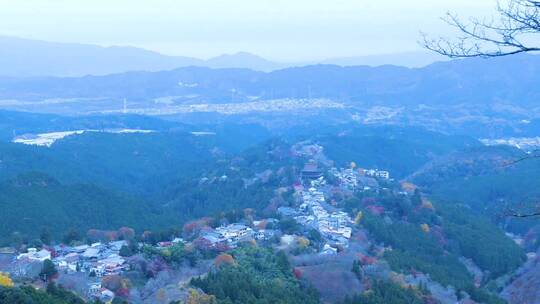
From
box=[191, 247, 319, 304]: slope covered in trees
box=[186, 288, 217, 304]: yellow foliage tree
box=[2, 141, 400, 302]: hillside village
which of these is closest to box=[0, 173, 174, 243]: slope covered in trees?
box=[2, 141, 400, 302]: hillside village

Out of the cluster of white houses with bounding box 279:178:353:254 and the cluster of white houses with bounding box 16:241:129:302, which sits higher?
the cluster of white houses with bounding box 16:241:129:302

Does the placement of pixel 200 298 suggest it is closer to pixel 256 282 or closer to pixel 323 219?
pixel 256 282

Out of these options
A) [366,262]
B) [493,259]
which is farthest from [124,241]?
[493,259]

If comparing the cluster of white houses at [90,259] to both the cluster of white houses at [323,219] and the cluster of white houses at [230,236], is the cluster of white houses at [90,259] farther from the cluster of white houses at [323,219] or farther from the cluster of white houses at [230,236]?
the cluster of white houses at [323,219]

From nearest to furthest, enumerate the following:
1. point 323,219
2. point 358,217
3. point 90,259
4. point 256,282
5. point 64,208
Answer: point 256,282 < point 90,259 < point 323,219 < point 358,217 < point 64,208

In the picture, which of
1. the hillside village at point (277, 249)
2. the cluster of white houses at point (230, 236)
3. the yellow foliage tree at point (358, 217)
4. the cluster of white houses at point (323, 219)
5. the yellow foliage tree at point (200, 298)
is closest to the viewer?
the yellow foliage tree at point (200, 298)

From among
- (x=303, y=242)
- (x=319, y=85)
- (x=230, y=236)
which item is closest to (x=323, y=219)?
(x=303, y=242)

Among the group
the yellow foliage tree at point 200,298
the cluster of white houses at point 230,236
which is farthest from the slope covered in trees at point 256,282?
the cluster of white houses at point 230,236

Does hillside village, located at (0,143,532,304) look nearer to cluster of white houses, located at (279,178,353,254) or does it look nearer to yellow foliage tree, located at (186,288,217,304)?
cluster of white houses, located at (279,178,353,254)

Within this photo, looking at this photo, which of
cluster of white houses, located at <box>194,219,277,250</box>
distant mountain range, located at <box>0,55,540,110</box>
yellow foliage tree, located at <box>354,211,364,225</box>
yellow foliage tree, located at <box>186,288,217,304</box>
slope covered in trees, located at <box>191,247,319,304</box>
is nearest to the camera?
yellow foliage tree, located at <box>186,288,217,304</box>

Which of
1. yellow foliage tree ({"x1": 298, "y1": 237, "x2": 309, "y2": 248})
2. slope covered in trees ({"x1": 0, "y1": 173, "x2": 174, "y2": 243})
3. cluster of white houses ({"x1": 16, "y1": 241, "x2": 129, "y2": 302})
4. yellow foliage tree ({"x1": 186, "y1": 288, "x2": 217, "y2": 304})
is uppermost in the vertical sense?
yellow foliage tree ({"x1": 186, "y1": 288, "x2": 217, "y2": 304})

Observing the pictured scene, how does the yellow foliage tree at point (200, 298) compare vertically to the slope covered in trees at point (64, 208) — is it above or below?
above
